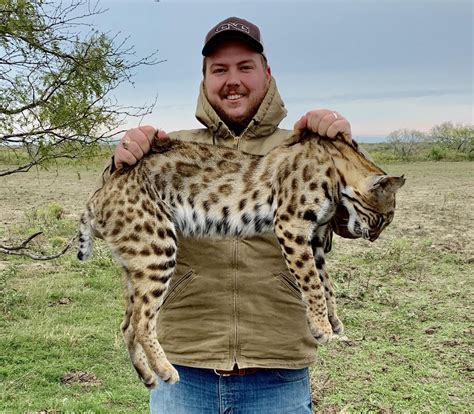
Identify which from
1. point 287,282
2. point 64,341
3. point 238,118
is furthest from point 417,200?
point 287,282

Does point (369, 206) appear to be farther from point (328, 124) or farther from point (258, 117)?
point (258, 117)

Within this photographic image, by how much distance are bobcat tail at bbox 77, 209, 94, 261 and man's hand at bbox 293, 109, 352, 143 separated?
1727 mm

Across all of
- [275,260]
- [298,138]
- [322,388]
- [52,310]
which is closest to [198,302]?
[275,260]

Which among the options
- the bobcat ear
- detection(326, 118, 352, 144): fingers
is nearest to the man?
detection(326, 118, 352, 144): fingers

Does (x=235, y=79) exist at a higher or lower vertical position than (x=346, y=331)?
higher

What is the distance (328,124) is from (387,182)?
552mm

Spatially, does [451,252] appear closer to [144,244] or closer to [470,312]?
[470,312]

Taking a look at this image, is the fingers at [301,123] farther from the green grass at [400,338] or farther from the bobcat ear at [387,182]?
the green grass at [400,338]

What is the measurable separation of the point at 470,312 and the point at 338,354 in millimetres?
3626

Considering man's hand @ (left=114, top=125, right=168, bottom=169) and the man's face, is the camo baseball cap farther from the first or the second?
man's hand @ (left=114, top=125, right=168, bottom=169)

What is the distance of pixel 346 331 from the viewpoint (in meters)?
11.4

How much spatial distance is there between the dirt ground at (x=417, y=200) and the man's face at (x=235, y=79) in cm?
733

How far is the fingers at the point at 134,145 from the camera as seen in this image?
14.4 ft

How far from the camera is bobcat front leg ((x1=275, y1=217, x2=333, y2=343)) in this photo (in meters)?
4.09
